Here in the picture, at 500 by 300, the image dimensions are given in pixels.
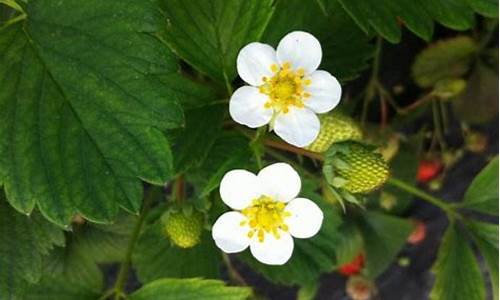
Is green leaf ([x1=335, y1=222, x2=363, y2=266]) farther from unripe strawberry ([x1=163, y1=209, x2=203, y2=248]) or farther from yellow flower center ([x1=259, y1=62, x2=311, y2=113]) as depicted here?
yellow flower center ([x1=259, y1=62, x2=311, y2=113])

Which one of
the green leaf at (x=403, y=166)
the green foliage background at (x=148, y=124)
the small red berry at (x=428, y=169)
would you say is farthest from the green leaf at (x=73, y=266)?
the small red berry at (x=428, y=169)

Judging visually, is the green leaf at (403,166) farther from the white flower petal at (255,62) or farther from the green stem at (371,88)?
the white flower petal at (255,62)

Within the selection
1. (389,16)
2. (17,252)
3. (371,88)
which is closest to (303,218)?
(389,16)

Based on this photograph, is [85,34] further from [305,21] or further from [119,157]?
[305,21]

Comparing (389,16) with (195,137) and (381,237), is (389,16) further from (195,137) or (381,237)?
(381,237)

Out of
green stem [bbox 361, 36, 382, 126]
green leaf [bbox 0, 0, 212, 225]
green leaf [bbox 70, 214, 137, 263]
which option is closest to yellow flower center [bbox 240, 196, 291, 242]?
green leaf [bbox 0, 0, 212, 225]

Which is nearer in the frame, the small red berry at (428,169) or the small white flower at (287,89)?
the small white flower at (287,89)
